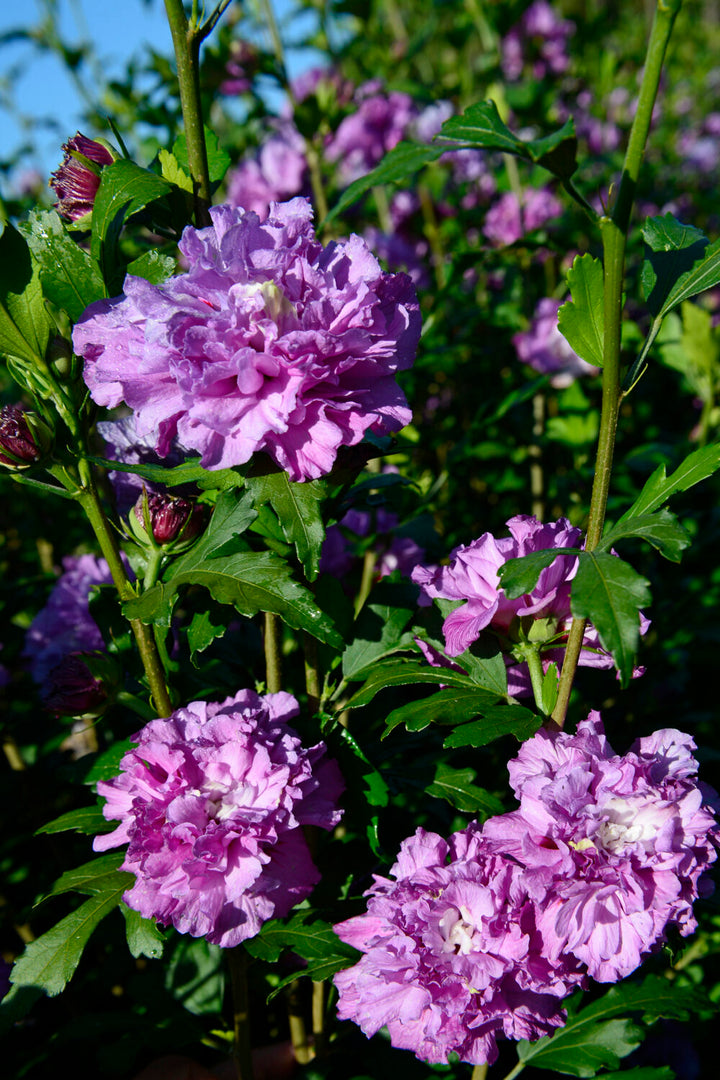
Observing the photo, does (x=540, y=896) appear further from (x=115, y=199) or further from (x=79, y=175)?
(x=79, y=175)

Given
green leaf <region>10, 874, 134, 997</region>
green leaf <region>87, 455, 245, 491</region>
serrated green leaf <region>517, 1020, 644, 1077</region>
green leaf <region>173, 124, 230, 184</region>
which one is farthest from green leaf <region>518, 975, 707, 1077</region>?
green leaf <region>173, 124, 230, 184</region>

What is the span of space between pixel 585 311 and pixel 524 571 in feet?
0.99

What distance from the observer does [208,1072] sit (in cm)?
135

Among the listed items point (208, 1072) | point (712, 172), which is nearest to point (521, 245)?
point (208, 1072)

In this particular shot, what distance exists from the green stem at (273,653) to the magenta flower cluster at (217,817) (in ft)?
0.36

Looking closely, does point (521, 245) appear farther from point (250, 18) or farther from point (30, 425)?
point (250, 18)

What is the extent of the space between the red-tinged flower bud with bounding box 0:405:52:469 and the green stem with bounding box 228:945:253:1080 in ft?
2.33

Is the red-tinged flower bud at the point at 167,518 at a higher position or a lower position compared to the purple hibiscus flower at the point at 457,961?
higher

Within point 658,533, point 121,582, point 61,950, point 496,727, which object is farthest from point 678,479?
point 61,950

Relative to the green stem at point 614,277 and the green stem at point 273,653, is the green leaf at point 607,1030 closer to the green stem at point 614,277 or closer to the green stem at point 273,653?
the green stem at point 614,277

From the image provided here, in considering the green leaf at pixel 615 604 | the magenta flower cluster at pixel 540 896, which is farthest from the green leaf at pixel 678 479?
the magenta flower cluster at pixel 540 896

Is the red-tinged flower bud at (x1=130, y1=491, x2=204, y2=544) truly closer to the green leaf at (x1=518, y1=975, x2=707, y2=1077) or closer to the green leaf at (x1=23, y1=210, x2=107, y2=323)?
the green leaf at (x1=23, y1=210, x2=107, y2=323)

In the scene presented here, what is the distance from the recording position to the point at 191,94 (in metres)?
0.95

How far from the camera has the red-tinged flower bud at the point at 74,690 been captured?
106 centimetres
